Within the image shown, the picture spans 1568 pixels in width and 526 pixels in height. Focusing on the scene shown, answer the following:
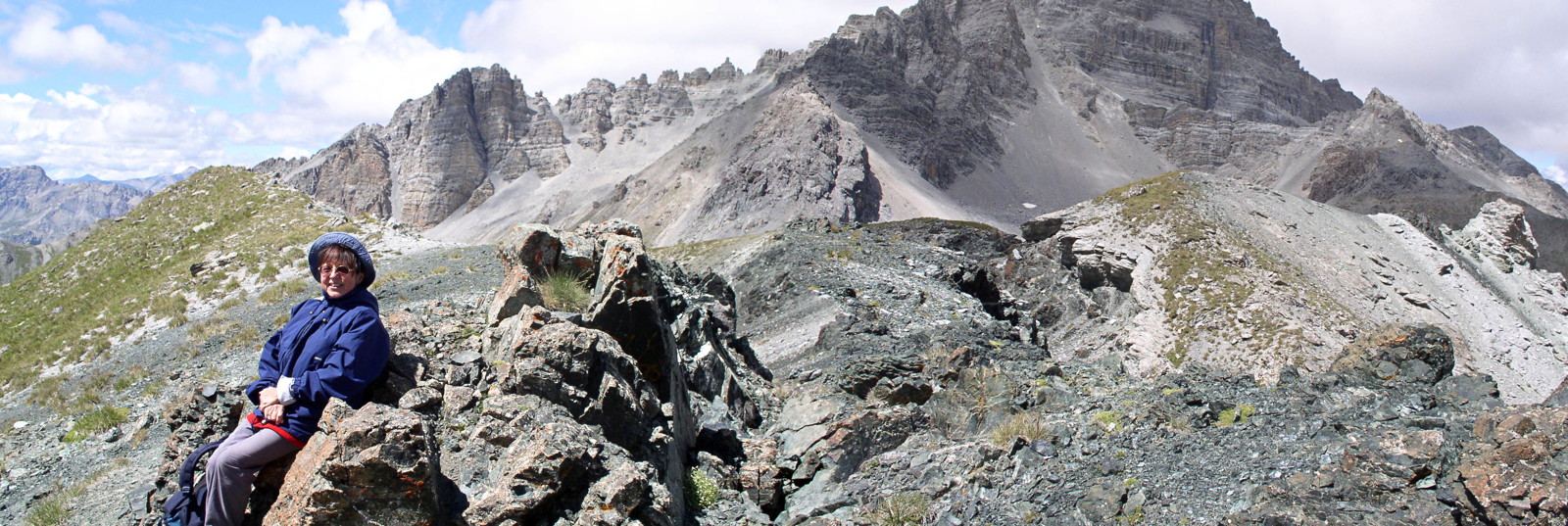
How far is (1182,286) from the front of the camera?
29.7 metres

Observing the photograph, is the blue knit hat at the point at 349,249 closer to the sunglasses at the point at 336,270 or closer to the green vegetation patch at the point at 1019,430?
the sunglasses at the point at 336,270

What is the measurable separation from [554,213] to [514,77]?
48.7 meters

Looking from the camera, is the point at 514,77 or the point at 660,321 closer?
the point at 660,321

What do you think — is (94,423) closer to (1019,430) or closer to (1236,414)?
(1019,430)

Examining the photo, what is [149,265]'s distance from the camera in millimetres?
25984

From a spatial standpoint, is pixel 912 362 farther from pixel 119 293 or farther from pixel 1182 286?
pixel 119 293

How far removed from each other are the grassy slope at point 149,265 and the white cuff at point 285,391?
1597cm

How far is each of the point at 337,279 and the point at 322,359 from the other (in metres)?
0.55

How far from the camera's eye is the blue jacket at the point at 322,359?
5.38 m

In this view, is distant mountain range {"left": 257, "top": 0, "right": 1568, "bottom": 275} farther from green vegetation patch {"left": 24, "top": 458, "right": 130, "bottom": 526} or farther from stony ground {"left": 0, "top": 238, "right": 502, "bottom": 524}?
green vegetation patch {"left": 24, "top": 458, "right": 130, "bottom": 526}

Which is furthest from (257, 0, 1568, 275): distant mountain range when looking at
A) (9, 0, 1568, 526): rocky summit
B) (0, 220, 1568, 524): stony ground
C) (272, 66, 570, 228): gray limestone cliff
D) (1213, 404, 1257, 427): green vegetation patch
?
(1213, 404, 1257, 427): green vegetation patch

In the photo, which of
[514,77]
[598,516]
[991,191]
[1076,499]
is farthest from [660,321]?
[514,77]

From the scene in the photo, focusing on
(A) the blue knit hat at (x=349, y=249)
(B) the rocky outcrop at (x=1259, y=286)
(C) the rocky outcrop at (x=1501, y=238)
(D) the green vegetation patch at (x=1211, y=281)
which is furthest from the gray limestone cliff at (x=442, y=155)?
(A) the blue knit hat at (x=349, y=249)

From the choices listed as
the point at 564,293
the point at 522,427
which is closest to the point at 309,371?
the point at 522,427
